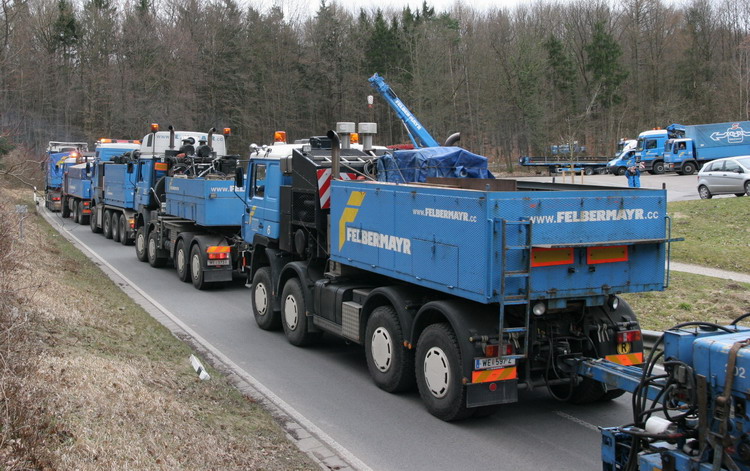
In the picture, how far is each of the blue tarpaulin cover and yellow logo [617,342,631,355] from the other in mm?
3041

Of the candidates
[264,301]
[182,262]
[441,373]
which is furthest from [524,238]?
[182,262]

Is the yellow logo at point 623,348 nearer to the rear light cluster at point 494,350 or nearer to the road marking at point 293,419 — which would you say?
the rear light cluster at point 494,350

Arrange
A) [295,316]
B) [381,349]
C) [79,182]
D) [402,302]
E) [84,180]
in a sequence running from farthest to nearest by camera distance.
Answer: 1. [79,182]
2. [84,180]
3. [295,316]
4. [381,349]
5. [402,302]

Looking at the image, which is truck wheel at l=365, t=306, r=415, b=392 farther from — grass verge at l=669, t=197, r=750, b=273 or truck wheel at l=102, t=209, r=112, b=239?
truck wheel at l=102, t=209, r=112, b=239

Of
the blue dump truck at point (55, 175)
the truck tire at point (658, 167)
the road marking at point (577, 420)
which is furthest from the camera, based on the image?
the truck tire at point (658, 167)

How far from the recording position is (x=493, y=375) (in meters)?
7.11

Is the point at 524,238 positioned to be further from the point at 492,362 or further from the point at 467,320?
the point at 492,362

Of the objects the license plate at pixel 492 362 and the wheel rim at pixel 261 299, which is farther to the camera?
the wheel rim at pixel 261 299

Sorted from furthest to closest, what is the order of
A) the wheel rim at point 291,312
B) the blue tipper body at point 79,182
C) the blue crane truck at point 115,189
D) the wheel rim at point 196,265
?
the blue tipper body at point 79,182
the blue crane truck at point 115,189
the wheel rim at point 196,265
the wheel rim at point 291,312

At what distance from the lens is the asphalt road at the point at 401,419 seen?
22.0 ft

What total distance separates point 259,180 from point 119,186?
42.8 feet

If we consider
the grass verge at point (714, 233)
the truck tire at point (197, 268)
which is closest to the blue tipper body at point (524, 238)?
the truck tire at point (197, 268)

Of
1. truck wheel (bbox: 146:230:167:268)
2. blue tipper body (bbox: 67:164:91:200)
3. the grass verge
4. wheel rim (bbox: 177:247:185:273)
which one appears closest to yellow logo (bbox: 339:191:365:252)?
wheel rim (bbox: 177:247:185:273)

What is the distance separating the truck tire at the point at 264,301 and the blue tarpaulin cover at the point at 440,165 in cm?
336
